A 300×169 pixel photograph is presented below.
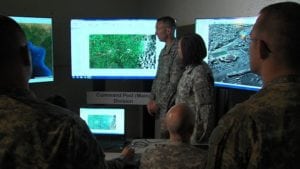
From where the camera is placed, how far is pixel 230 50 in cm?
333

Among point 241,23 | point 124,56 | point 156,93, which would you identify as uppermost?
point 241,23

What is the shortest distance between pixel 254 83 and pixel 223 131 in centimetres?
195

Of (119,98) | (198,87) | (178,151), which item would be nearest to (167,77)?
(119,98)

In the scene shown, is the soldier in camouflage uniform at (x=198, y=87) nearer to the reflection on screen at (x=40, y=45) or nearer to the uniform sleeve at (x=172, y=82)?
the uniform sleeve at (x=172, y=82)

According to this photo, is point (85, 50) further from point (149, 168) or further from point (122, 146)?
point (149, 168)

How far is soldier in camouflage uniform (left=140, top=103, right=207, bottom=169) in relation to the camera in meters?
1.99

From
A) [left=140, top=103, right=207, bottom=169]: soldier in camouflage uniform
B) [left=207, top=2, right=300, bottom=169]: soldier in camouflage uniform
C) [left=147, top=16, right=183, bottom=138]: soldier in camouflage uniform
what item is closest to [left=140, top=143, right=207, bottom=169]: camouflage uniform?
[left=140, top=103, right=207, bottom=169]: soldier in camouflage uniform

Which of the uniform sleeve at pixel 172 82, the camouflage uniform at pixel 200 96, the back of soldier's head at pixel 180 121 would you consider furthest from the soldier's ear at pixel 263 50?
the uniform sleeve at pixel 172 82

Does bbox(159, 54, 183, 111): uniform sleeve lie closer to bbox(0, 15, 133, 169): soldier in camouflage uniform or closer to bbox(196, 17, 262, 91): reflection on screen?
bbox(196, 17, 262, 91): reflection on screen

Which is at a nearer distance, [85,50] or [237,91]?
[237,91]

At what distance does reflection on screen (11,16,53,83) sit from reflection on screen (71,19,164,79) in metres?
0.28

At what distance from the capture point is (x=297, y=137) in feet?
3.88

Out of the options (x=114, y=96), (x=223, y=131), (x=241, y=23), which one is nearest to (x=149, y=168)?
(x=223, y=131)

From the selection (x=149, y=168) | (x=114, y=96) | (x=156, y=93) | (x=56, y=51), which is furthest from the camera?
(x=56, y=51)
